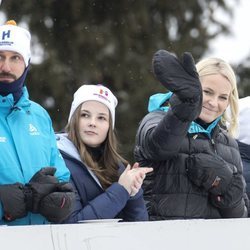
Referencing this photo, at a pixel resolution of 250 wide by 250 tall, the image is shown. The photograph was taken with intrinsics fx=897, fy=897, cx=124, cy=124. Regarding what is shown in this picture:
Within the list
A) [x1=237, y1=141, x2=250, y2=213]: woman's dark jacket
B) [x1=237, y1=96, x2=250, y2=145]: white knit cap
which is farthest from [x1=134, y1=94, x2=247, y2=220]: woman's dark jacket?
[x1=237, y1=96, x2=250, y2=145]: white knit cap

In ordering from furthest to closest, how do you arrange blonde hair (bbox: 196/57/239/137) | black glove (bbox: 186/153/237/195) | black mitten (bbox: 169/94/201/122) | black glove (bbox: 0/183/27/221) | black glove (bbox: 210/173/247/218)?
1. blonde hair (bbox: 196/57/239/137)
2. black glove (bbox: 210/173/247/218)
3. black glove (bbox: 186/153/237/195)
4. black mitten (bbox: 169/94/201/122)
5. black glove (bbox: 0/183/27/221)

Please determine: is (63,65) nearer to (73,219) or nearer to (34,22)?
(34,22)

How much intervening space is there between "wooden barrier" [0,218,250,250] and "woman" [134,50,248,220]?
68 centimetres

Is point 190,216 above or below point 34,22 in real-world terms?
below

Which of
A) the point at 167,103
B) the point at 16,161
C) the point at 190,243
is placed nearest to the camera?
the point at 190,243

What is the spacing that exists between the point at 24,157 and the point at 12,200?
0.26 meters

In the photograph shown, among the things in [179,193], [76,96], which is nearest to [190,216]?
[179,193]

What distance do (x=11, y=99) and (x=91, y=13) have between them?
6478mm

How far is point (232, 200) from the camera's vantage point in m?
4.07

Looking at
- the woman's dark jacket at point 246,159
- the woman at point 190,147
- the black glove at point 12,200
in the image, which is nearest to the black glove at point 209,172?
the woman at point 190,147

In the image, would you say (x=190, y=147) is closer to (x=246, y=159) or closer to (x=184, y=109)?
(x=184, y=109)

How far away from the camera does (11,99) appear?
3672 millimetres

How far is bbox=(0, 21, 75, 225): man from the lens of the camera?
3.41 meters

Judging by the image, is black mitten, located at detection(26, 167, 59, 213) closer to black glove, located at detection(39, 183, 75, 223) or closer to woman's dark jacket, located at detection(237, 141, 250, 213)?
black glove, located at detection(39, 183, 75, 223)
